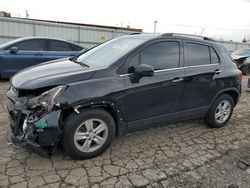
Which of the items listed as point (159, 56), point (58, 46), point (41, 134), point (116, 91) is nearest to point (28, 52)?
point (58, 46)

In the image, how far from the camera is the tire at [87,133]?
120 inches

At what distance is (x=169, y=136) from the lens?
14.2 feet

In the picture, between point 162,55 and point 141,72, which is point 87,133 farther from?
point 162,55

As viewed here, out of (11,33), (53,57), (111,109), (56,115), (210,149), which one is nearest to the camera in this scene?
(56,115)

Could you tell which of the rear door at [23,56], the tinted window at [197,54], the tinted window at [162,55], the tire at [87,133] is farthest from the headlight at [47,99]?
the rear door at [23,56]

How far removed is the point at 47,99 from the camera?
9.58 feet

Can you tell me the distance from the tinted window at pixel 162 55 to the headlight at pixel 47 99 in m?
1.36

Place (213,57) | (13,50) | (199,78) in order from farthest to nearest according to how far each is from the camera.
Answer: (13,50), (213,57), (199,78)

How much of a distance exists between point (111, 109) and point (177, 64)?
1.41 m

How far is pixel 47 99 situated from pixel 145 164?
1580 mm

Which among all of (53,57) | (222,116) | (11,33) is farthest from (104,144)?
(11,33)

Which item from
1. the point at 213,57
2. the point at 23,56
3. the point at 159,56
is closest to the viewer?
the point at 159,56

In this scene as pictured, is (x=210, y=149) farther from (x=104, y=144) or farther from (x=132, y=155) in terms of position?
(x=104, y=144)

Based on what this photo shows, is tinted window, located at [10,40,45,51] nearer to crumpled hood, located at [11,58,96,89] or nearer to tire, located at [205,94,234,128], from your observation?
crumpled hood, located at [11,58,96,89]
